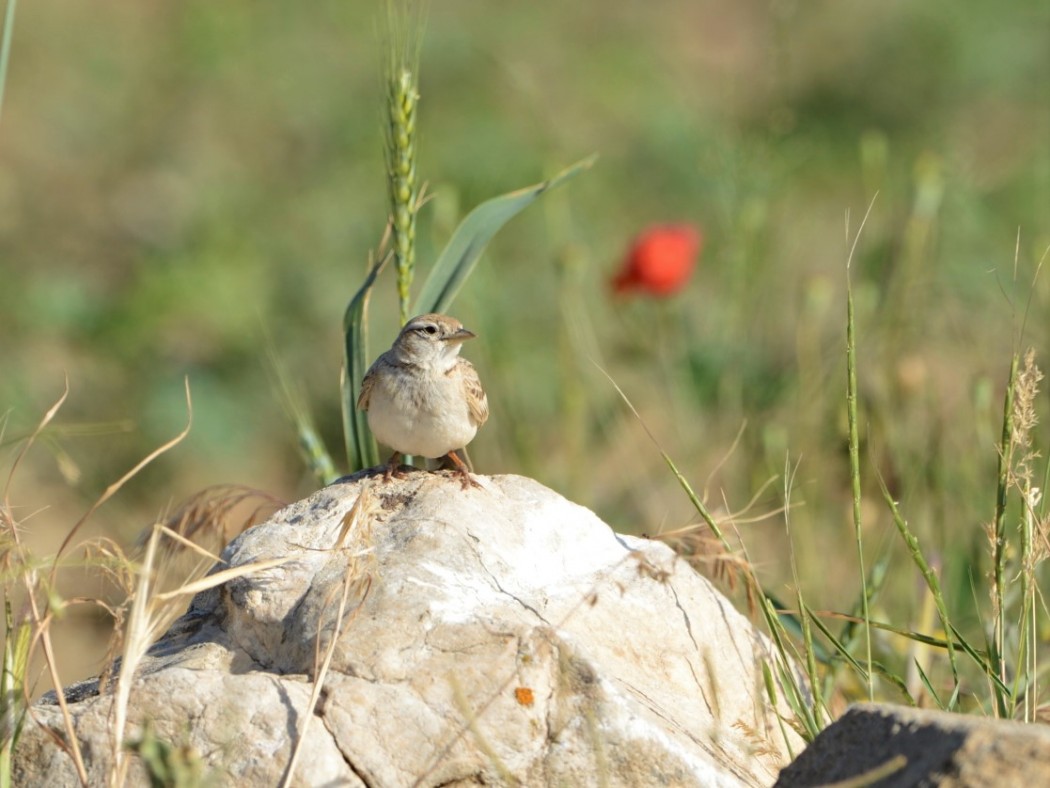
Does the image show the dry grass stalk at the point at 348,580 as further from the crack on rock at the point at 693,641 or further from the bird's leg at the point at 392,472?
the crack on rock at the point at 693,641

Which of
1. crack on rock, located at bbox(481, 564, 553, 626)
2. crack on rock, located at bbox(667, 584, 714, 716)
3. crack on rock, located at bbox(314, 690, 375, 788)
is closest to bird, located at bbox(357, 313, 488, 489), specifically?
crack on rock, located at bbox(481, 564, 553, 626)

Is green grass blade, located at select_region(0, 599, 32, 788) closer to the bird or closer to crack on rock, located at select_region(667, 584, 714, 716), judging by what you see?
the bird

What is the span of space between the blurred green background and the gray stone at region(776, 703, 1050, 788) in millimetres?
803

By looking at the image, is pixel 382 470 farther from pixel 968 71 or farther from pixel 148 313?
pixel 968 71

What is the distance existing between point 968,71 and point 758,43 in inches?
109

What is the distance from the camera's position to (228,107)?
34.2 feet

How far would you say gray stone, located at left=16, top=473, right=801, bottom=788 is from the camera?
2.62 meters

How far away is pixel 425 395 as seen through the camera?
3.69 m

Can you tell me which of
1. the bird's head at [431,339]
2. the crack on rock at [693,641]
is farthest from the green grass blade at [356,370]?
the crack on rock at [693,641]

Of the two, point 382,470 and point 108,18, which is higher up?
point 108,18

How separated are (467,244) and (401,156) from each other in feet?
0.92

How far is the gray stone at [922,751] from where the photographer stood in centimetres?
213

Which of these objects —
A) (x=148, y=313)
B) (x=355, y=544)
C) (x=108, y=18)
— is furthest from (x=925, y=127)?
(x=355, y=544)

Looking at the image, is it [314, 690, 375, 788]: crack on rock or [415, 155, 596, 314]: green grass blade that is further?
[415, 155, 596, 314]: green grass blade
